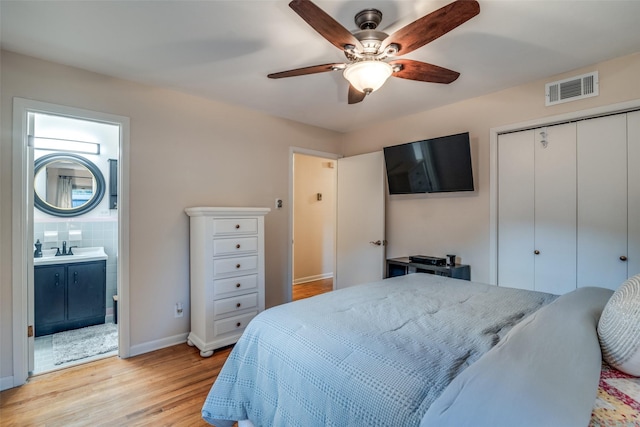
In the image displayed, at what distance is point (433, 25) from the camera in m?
1.35

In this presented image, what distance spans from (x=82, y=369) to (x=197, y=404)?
1186 mm

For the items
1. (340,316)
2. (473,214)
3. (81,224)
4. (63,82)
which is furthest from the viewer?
(81,224)

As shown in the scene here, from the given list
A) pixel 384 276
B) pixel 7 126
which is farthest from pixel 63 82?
pixel 384 276

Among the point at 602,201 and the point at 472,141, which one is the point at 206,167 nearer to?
the point at 472,141

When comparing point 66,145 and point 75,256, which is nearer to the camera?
point 75,256

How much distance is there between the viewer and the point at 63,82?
2.31 metres

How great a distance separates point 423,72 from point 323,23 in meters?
0.82

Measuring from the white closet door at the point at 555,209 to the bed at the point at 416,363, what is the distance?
0.95 metres

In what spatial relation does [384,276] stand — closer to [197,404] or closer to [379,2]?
[197,404]

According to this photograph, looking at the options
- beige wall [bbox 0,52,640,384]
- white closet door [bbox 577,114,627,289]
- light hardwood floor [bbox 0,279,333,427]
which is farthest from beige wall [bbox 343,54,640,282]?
light hardwood floor [bbox 0,279,333,427]

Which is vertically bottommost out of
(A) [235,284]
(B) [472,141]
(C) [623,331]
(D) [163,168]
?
(A) [235,284]

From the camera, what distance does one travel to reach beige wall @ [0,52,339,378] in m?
2.13

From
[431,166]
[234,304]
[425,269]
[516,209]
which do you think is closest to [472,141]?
[431,166]

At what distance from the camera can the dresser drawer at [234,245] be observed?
8.69ft
